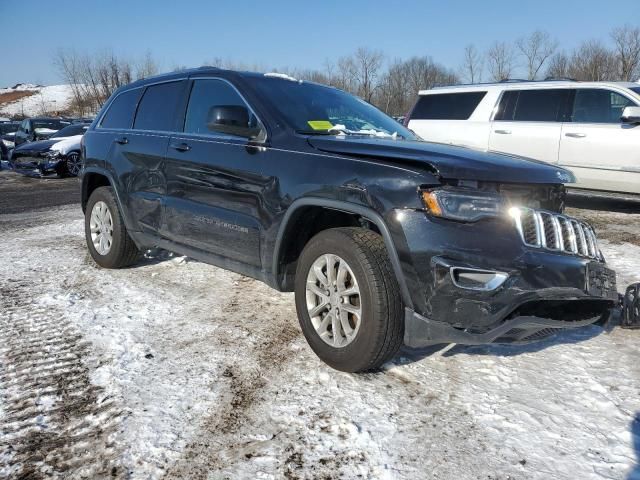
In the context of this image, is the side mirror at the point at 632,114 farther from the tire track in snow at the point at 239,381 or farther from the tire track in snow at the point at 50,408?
the tire track in snow at the point at 50,408

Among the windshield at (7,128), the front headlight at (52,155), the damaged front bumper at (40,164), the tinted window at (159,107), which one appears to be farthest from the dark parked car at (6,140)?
the tinted window at (159,107)

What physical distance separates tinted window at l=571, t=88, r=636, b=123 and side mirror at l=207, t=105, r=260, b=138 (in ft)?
20.1

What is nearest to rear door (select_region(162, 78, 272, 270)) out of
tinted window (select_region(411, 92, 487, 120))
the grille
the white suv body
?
the grille

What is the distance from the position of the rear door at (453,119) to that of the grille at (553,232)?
18.0 feet

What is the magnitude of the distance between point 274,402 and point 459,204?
1.35 meters

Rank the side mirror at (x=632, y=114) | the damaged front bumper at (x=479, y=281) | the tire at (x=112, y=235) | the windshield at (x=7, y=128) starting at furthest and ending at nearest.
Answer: the windshield at (x=7, y=128), the side mirror at (x=632, y=114), the tire at (x=112, y=235), the damaged front bumper at (x=479, y=281)

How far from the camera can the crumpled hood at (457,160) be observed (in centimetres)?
249

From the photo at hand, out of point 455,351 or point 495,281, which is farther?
point 455,351

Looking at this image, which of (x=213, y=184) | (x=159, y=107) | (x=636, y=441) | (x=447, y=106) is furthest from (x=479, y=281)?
(x=447, y=106)

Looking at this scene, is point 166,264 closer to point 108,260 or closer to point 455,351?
point 108,260

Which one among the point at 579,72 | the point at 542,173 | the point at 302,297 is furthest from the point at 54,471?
the point at 579,72

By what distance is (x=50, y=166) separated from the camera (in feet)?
44.2

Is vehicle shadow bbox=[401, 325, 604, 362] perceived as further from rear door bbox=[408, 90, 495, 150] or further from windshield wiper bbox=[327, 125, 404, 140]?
rear door bbox=[408, 90, 495, 150]

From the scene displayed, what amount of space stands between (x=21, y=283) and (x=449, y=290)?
12.6 ft
